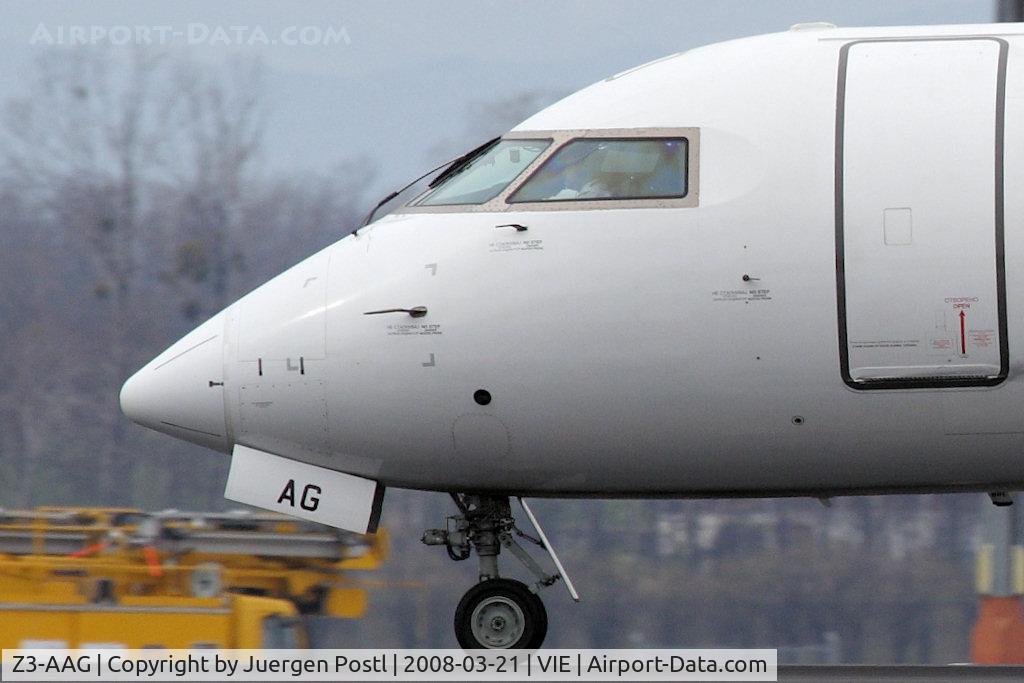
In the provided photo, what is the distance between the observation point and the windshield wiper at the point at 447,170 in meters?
9.23

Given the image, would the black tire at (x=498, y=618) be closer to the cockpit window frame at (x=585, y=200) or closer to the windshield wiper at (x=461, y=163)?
the cockpit window frame at (x=585, y=200)

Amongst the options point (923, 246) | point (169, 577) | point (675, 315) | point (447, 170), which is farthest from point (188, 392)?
point (923, 246)

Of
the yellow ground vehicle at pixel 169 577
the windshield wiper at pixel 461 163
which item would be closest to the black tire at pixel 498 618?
the yellow ground vehicle at pixel 169 577

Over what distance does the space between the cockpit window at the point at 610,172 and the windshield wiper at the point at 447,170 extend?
20.2 inches

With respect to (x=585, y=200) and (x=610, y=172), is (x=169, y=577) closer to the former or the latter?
(x=585, y=200)

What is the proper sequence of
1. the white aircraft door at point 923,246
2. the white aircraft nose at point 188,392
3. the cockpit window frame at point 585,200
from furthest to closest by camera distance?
1. the white aircraft nose at point 188,392
2. the cockpit window frame at point 585,200
3. the white aircraft door at point 923,246

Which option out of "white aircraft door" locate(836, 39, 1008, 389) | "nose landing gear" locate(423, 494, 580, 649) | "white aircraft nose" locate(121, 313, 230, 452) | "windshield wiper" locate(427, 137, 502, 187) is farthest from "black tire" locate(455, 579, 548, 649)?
"windshield wiper" locate(427, 137, 502, 187)

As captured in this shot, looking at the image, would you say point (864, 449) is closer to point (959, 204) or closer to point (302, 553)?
point (959, 204)

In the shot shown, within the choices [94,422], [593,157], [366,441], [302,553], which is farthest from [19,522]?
[94,422]

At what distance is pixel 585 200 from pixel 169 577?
4.61m

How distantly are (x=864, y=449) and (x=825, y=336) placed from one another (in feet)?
2.37

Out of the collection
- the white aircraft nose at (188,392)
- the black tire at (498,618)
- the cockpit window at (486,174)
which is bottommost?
the black tire at (498,618)

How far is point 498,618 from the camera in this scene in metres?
9.00

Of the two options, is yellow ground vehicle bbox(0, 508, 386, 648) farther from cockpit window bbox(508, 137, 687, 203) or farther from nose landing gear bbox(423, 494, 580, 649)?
cockpit window bbox(508, 137, 687, 203)
